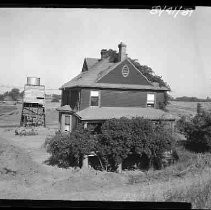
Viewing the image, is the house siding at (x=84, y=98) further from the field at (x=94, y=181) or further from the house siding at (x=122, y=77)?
the field at (x=94, y=181)

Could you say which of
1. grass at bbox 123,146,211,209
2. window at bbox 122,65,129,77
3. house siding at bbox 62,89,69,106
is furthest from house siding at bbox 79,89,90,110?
grass at bbox 123,146,211,209

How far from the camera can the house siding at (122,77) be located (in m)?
29.2

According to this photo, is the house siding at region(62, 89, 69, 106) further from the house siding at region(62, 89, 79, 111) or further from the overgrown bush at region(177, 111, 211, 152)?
the overgrown bush at region(177, 111, 211, 152)

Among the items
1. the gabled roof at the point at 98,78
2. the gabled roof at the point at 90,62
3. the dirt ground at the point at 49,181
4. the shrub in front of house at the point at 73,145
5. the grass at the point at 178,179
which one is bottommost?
the dirt ground at the point at 49,181

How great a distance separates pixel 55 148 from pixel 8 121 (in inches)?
1779

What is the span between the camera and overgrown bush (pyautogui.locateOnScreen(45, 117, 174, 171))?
69.6 feet

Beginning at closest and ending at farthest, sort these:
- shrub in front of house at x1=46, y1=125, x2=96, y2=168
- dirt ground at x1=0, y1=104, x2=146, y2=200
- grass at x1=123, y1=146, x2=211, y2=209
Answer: grass at x1=123, y1=146, x2=211, y2=209 < dirt ground at x1=0, y1=104, x2=146, y2=200 < shrub in front of house at x1=46, y1=125, x2=96, y2=168

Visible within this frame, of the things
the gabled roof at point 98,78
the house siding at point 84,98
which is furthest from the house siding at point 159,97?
the house siding at point 84,98

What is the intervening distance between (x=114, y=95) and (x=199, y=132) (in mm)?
9310

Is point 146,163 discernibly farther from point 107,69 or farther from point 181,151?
point 107,69

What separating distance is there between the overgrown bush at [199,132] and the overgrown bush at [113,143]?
5046 millimetres

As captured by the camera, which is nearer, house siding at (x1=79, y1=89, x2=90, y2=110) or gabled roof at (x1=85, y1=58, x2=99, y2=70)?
house siding at (x1=79, y1=89, x2=90, y2=110)

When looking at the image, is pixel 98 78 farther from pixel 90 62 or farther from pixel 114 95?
pixel 90 62

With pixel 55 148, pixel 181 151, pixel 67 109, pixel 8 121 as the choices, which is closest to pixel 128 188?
pixel 55 148
